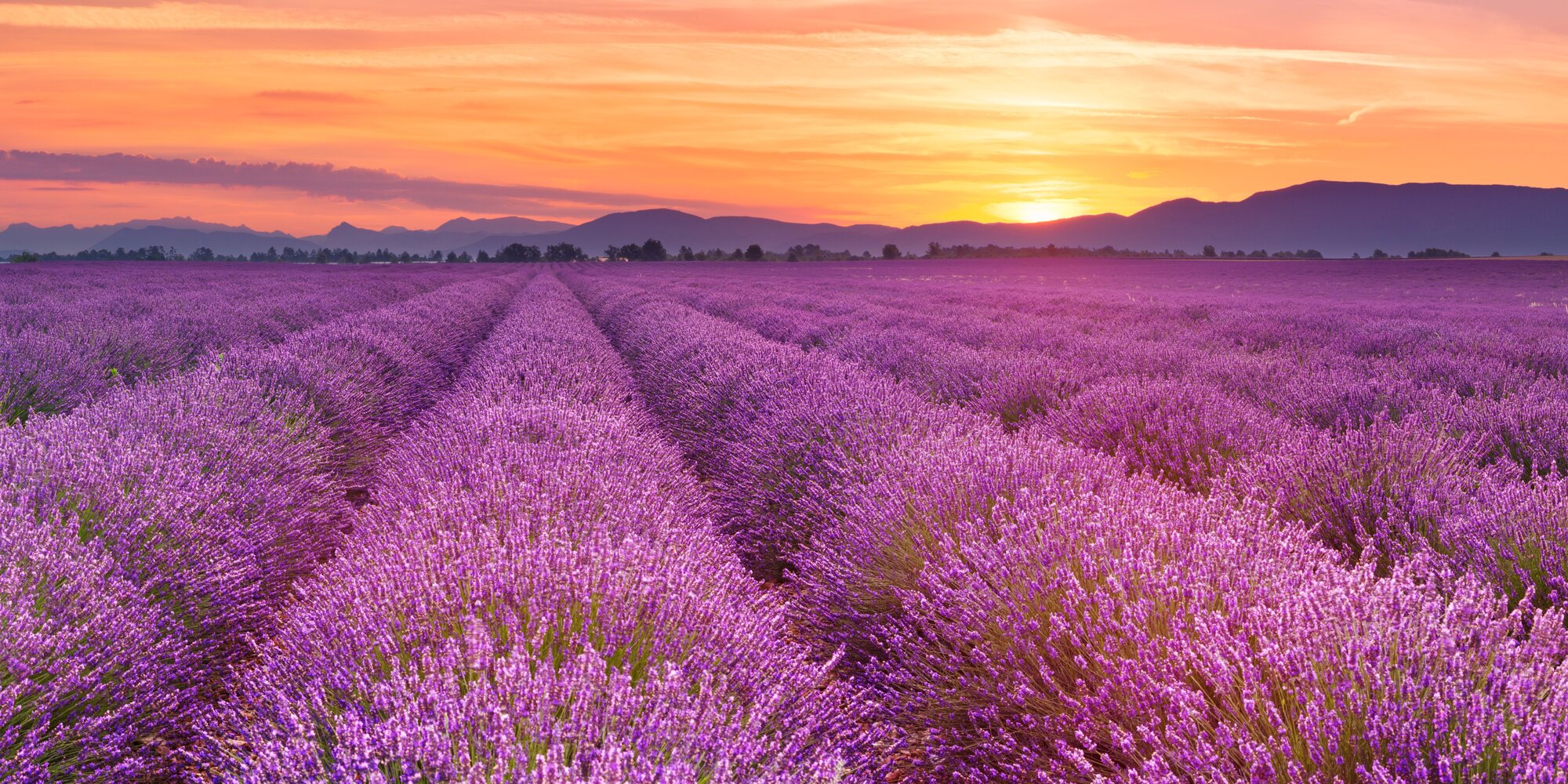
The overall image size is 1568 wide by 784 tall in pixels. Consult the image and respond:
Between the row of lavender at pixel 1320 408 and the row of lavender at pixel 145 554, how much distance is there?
3044mm

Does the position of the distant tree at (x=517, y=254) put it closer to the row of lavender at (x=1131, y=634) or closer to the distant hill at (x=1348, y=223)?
the distant hill at (x=1348, y=223)

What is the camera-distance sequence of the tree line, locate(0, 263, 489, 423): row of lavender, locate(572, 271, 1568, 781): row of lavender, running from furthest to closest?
the tree line → locate(0, 263, 489, 423): row of lavender → locate(572, 271, 1568, 781): row of lavender

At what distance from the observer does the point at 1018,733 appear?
82.0 inches

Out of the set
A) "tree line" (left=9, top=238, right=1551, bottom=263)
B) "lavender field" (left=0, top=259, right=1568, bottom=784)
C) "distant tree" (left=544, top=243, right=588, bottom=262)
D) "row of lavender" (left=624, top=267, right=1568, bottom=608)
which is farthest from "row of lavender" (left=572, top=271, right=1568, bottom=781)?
"distant tree" (left=544, top=243, right=588, bottom=262)

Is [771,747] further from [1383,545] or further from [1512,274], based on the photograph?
[1512,274]

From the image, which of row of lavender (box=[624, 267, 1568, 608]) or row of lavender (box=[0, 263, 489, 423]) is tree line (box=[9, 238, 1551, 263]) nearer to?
row of lavender (box=[0, 263, 489, 423])

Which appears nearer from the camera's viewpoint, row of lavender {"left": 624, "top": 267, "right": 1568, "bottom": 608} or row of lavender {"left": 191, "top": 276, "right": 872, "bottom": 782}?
row of lavender {"left": 191, "top": 276, "right": 872, "bottom": 782}

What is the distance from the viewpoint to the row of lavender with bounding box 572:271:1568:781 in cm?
147

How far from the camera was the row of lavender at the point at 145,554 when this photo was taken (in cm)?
211

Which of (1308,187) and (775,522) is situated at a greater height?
(1308,187)

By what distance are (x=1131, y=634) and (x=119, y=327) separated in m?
10.7

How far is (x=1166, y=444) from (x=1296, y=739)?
291 cm

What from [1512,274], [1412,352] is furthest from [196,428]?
[1512,274]

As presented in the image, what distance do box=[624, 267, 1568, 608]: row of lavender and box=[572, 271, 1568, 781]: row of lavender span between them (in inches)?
10.9
